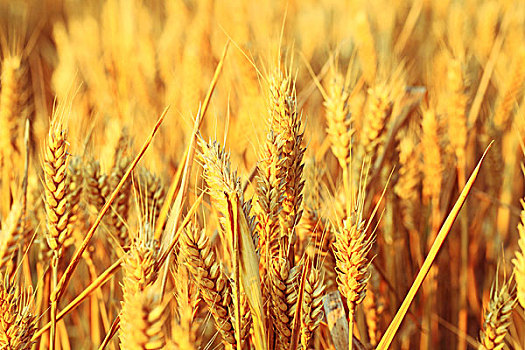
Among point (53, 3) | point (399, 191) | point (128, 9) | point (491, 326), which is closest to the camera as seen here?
point (491, 326)

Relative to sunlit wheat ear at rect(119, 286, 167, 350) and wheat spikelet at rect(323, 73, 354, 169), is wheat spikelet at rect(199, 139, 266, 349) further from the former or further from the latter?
wheat spikelet at rect(323, 73, 354, 169)

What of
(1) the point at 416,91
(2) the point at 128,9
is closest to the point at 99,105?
(2) the point at 128,9

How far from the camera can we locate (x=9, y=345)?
792mm

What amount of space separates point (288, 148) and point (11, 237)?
54 centimetres

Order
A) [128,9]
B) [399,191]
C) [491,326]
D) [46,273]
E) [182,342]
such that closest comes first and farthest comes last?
[182,342] < [491,326] < [46,273] < [399,191] < [128,9]

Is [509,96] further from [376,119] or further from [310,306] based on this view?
[310,306]

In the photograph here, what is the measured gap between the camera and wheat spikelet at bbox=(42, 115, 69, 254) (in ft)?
2.78

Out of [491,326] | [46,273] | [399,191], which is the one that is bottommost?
[491,326]

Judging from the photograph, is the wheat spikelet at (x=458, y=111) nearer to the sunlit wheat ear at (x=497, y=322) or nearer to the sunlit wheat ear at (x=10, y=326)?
the sunlit wheat ear at (x=497, y=322)

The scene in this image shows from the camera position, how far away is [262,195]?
0.82m

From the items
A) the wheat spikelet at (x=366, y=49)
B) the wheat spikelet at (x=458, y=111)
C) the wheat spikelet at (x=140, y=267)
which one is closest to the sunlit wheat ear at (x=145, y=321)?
the wheat spikelet at (x=140, y=267)

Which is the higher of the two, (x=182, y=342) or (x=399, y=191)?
(x=399, y=191)

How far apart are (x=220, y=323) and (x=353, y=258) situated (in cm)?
24

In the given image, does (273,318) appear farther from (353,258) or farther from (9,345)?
(9,345)
